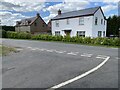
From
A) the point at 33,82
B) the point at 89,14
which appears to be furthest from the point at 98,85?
the point at 89,14

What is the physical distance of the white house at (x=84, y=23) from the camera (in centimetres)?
3544

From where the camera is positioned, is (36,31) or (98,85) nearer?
(98,85)

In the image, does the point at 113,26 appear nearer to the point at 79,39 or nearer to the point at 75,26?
the point at 75,26

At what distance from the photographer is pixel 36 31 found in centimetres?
6069

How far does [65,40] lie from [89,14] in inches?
334

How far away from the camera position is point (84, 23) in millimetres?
36531

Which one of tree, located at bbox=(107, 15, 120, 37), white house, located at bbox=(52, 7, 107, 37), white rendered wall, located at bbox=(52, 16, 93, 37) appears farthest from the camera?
tree, located at bbox=(107, 15, 120, 37)

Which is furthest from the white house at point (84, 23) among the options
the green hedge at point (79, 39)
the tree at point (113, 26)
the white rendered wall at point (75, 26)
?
the tree at point (113, 26)

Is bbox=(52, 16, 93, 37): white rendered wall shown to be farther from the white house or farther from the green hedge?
the green hedge

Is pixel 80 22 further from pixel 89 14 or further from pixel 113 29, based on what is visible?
pixel 113 29

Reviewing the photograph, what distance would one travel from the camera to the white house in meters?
35.4

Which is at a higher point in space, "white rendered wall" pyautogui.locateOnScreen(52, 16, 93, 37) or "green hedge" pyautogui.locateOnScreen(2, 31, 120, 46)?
"white rendered wall" pyautogui.locateOnScreen(52, 16, 93, 37)

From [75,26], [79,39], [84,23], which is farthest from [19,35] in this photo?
[79,39]

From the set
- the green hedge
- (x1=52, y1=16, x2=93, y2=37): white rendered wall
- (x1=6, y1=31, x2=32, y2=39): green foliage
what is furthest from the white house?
(x1=6, y1=31, x2=32, y2=39): green foliage
